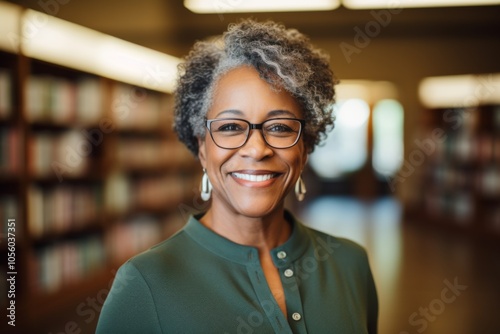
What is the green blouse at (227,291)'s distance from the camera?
120 cm

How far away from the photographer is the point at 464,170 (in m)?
8.23

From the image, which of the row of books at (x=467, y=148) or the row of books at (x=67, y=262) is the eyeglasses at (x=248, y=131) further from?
the row of books at (x=467, y=148)

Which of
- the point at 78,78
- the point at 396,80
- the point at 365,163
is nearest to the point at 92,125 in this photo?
the point at 78,78

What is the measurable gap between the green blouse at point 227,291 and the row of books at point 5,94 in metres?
2.75

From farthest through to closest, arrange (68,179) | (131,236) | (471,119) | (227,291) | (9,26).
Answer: (471,119) → (131,236) → (68,179) → (9,26) → (227,291)

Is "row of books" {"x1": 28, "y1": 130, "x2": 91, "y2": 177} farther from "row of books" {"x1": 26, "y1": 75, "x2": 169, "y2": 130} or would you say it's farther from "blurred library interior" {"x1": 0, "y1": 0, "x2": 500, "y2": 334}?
"row of books" {"x1": 26, "y1": 75, "x2": 169, "y2": 130}

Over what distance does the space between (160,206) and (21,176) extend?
8.98 ft

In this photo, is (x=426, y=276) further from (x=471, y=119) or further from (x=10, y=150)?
(x=10, y=150)

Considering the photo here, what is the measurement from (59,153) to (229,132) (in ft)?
10.7

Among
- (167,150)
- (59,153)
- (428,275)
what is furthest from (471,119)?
(59,153)

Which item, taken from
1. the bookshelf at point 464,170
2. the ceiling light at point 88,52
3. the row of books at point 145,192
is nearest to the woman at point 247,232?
the ceiling light at point 88,52

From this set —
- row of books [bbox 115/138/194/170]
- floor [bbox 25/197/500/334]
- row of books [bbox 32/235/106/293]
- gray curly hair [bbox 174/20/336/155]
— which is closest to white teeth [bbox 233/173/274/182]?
gray curly hair [bbox 174/20/336/155]

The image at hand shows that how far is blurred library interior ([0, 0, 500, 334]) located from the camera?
3830 mm

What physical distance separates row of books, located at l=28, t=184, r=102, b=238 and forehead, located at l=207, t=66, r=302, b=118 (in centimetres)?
296
